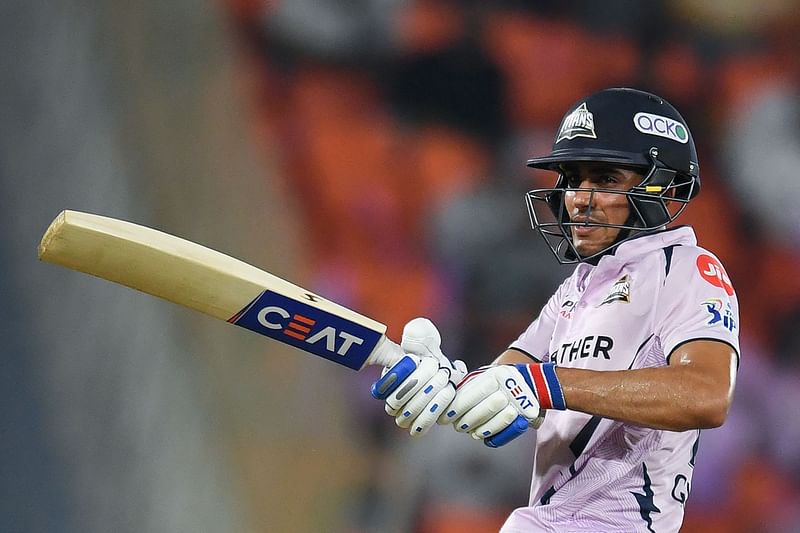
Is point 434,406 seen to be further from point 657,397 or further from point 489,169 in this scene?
point 489,169

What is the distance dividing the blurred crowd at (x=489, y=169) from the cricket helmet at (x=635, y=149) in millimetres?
1535

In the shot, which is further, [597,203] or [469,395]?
[597,203]

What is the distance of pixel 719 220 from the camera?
3498 mm

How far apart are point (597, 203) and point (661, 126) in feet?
0.58

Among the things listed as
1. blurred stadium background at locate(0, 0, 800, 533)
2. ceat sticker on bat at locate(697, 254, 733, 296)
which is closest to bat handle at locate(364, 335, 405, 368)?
ceat sticker on bat at locate(697, 254, 733, 296)

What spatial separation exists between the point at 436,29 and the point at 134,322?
140 cm

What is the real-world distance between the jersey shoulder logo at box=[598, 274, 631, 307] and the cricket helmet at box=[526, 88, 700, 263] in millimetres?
77

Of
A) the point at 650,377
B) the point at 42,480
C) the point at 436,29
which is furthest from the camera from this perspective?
the point at 436,29

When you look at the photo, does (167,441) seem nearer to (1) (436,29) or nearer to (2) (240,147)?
(2) (240,147)

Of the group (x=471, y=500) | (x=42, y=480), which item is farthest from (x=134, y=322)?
(x=471, y=500)

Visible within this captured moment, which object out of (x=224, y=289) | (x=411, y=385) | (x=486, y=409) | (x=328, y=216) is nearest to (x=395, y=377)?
(x=411, y=385)

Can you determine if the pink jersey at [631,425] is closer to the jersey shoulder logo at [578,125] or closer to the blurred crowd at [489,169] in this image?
the jersey shoulder logo at [578,125]

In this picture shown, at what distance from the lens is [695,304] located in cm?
152

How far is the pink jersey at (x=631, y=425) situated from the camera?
1555 millimetres
